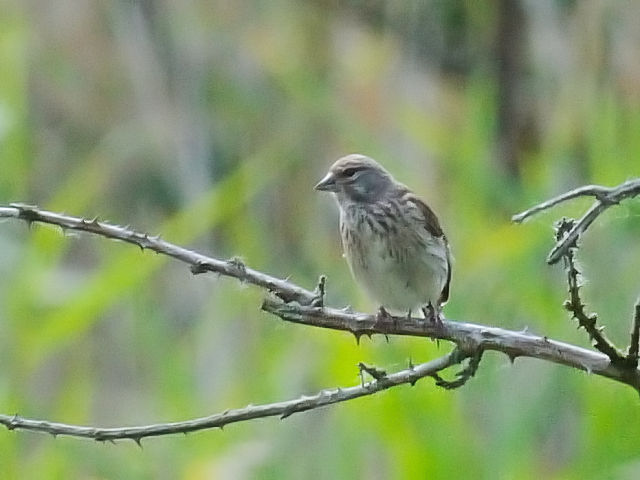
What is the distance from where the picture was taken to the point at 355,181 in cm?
311

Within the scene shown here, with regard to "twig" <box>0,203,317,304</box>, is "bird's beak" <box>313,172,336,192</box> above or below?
above

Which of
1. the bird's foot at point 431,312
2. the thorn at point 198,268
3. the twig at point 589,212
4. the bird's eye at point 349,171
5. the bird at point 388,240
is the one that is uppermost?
the bird's eye at point 349,171

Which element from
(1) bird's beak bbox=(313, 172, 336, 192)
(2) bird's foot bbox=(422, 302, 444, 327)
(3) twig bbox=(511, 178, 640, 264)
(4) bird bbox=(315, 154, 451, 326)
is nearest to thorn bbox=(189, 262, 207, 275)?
(3) twig bbox=(511, 178, 640, 264)

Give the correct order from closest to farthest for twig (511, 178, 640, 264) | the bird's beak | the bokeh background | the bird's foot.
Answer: twig (511, 178, 640, 264) < the bird's foot < the bird's beak < the bokeh background

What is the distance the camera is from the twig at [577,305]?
158 cm

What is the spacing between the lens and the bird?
2.96 meters

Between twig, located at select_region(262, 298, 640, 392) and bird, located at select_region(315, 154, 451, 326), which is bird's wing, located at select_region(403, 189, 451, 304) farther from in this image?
twig, located at select_region(262, 298, 640, 392)

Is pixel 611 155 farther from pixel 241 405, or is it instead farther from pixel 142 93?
pixel 142 93

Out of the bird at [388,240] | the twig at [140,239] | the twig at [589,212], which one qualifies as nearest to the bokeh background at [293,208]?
the twig at [140,239]

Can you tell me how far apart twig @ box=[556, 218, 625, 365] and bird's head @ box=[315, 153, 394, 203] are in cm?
146

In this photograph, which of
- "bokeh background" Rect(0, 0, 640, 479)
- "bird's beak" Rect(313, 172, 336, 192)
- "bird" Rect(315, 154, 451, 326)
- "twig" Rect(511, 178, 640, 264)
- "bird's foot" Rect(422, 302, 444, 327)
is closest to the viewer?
"twig" Rect(511, 178, 640, 264)

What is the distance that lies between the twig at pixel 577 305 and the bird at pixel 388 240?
1260mm

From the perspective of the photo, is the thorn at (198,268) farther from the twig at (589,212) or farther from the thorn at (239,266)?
the twig at (589,212)

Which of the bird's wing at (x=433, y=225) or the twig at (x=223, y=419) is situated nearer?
the twig at (x=223, y=419)
